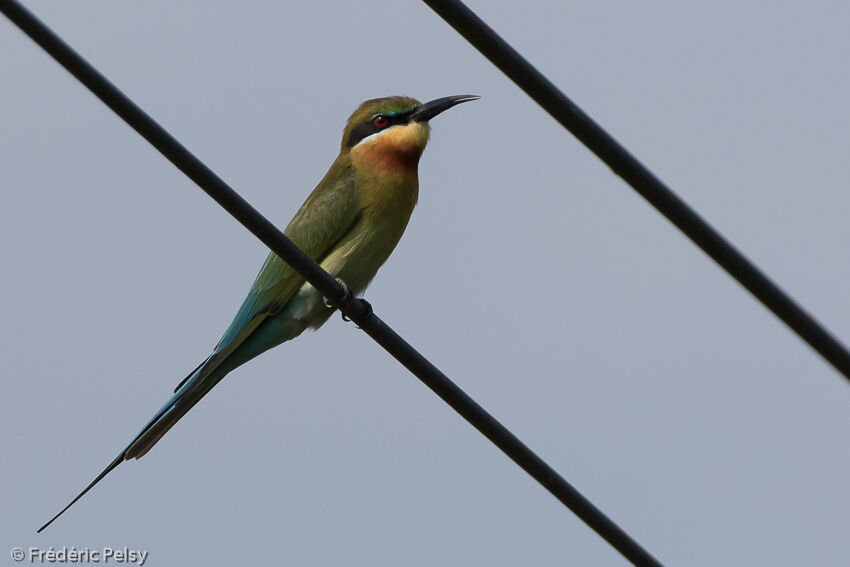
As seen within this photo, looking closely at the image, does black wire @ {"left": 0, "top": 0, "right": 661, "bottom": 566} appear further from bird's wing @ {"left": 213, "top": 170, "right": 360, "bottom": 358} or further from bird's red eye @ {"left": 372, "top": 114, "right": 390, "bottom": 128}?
bird's red eye @ {"left": 372, "top": 114, "right": 390, "bottom": 128}

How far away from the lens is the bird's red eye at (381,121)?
545 centimetres

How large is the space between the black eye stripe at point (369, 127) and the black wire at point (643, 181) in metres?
3.60

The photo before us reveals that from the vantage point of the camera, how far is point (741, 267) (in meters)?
1.80

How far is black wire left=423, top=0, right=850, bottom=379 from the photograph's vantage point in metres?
1.80

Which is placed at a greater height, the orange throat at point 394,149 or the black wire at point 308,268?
the orange throat at point 394,149

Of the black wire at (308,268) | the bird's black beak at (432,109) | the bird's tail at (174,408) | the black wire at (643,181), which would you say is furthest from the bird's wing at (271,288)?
the black wire at (643,181)

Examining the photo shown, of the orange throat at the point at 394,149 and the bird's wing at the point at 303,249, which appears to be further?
the orange throat at the point at 394,149

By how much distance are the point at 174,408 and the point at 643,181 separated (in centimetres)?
295

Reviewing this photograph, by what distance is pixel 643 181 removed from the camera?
1.80m

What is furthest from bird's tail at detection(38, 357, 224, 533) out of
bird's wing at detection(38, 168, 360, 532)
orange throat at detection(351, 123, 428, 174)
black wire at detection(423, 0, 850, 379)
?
black wire at detection(423, 0, 850, 379)

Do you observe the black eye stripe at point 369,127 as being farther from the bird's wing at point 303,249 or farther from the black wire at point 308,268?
the black wire at point 308,268

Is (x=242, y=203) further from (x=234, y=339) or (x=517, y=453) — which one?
(x=234, y=339)

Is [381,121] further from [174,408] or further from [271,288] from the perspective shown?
[174,408]

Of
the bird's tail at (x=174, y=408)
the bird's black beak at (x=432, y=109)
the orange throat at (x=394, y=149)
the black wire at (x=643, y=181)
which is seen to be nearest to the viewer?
the black wire at (x=643, y=181)
